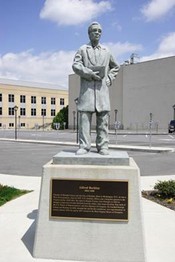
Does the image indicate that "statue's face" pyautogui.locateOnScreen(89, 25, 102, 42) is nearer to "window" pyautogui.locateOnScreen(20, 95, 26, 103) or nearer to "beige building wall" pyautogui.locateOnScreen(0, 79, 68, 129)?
"beige building wall" pyautogui.locateOnScreen(0, 79, 68, 129)

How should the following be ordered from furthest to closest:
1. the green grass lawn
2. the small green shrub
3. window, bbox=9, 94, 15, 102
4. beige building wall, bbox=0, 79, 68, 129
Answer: window, bbox=9, 94, 15, 102 → beige building wall, bbox=0, 79, 68, 129 → the small green shrub → the green grass lawn

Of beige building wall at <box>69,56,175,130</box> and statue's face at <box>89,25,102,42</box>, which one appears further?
beige building wall at <box>69,56,175,130</box>

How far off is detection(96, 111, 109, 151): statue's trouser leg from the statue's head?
4.21 ft

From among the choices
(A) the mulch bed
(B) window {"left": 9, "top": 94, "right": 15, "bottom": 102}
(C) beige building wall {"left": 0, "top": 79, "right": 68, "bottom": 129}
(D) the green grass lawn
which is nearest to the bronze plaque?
(A) the mulch bed

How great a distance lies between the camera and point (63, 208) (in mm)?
4832

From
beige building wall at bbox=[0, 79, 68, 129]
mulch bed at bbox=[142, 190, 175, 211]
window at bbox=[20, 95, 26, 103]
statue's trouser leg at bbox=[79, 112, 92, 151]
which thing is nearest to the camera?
statue's trouser leg at bbox=[79, 112, 92, 151]

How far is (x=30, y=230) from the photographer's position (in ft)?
18.5

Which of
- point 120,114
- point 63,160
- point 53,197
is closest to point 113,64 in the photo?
point 63,160

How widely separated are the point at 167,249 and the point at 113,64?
3.26 meters

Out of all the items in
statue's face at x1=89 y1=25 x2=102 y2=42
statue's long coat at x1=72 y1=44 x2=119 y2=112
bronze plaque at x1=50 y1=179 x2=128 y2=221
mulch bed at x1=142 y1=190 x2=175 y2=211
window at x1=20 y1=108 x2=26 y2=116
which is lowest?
mulch bed at x1=142 y1=190 x2=175 y2=211

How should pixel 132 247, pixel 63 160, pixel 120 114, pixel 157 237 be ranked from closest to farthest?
pixel 132 247
pixel 63 160
pixel 157 237
pixel 120 114

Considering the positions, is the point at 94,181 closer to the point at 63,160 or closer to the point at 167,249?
the point at 63,160

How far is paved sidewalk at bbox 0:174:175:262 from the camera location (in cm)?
468

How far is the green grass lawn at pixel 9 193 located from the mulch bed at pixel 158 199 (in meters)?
3.34
